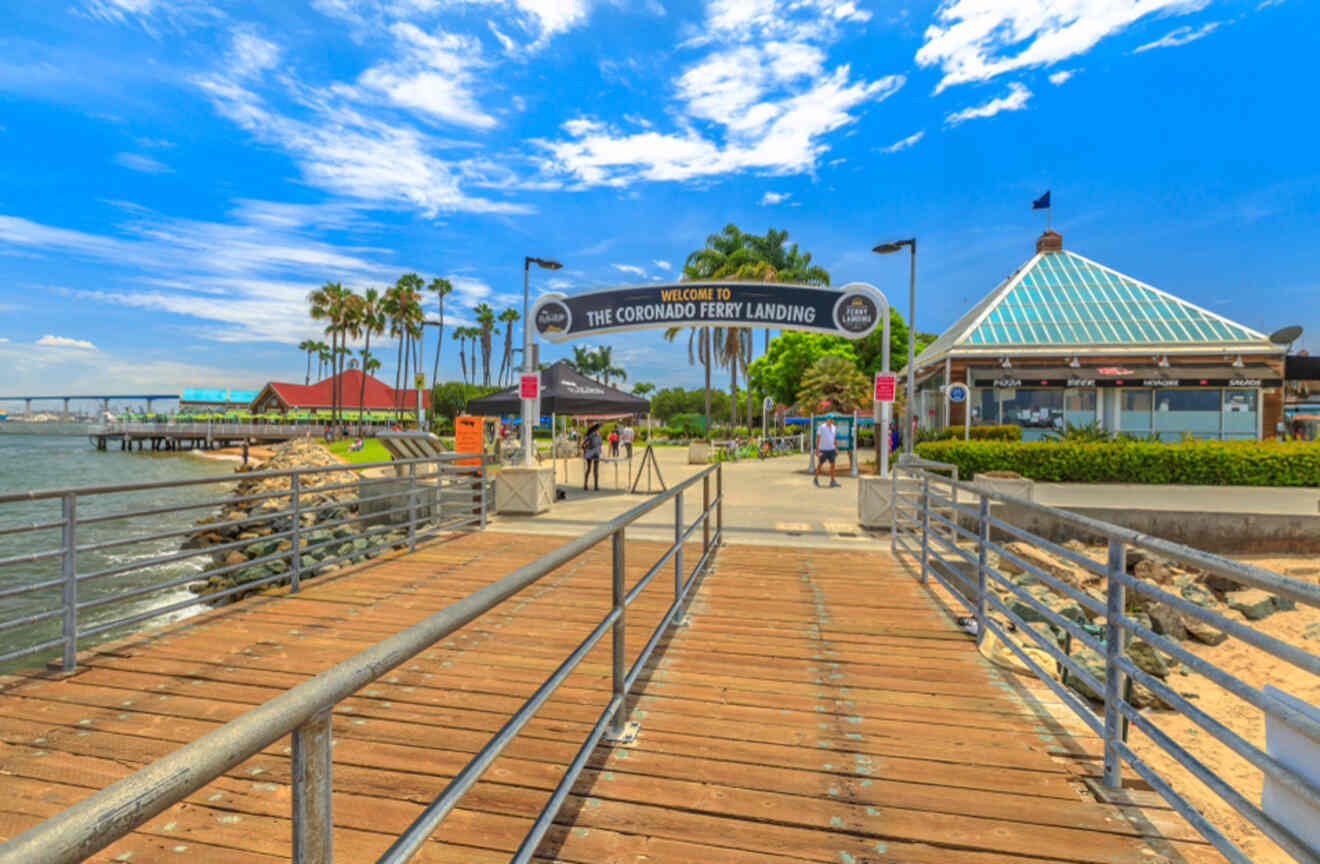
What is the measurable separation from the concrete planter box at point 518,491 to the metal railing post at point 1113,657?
27.8 ft

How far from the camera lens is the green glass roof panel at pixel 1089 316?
24.5 meters

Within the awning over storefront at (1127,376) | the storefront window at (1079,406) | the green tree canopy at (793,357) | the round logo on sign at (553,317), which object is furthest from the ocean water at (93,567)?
the green tree canopy at (793,357)

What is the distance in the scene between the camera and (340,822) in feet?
8.11

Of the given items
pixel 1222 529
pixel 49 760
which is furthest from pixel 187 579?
pixel 1222 529

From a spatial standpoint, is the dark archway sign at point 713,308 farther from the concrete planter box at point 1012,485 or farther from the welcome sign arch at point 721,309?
the concrete planter box at point 1012,485

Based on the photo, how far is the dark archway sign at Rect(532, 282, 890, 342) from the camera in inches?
416

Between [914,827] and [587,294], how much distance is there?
409 inches

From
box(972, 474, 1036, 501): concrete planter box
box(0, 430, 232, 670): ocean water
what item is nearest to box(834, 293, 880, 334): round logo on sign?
box(972, 474, 1036, 501): concrete planter box

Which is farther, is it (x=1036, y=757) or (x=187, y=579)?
(x=187, y=579)

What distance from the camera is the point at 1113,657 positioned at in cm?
266

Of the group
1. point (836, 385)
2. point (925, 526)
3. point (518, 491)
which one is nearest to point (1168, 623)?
point (925, 526)

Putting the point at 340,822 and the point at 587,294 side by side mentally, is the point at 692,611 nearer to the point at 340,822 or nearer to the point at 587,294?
the point at 340,822

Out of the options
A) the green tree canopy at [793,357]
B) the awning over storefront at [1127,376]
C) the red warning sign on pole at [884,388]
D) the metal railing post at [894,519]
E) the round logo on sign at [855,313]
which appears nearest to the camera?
the metal railing post at [894,519]

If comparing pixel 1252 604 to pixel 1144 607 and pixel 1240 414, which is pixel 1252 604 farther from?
pixel 1240 414
